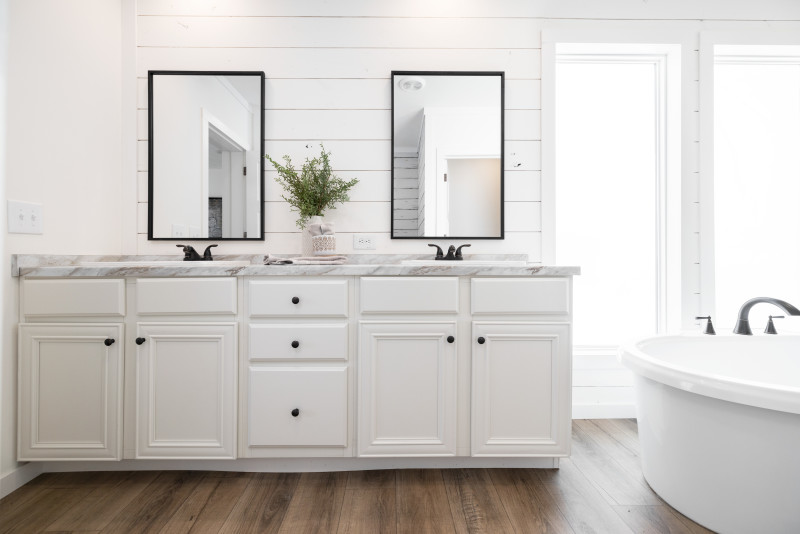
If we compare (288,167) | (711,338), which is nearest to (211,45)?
(288,167)

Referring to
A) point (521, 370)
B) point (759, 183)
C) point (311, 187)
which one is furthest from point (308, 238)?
point (759, 183)

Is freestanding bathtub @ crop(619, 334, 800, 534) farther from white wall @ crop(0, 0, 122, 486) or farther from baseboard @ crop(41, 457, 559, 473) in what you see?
white wall @ crop(0, 0, 122, 486)

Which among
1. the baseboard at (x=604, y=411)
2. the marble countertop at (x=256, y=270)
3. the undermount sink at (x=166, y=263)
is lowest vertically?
the baseboard at (x=604, y=411)

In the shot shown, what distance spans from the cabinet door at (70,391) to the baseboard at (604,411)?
2.19 m

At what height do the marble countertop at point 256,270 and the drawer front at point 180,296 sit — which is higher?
the marble countertop at point 256,270

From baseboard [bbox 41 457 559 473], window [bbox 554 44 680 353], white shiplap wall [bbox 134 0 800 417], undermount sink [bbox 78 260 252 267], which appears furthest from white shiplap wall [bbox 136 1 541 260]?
baseboard [bbox 41 457 559 473]

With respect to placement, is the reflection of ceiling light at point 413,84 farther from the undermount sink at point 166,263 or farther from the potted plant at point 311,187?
the undermount sink at point 166,263

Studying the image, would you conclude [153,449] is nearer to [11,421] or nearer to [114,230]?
[11,421]

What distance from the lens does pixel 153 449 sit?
5.35 feet

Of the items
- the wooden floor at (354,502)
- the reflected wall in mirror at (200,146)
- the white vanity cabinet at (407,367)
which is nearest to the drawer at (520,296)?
the white vanity cabinet at (407,367)

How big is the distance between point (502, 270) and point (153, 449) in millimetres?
1548

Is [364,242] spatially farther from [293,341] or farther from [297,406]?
[297,406]

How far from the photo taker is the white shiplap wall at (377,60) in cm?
217

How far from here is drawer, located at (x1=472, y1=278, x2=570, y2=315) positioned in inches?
65.6
